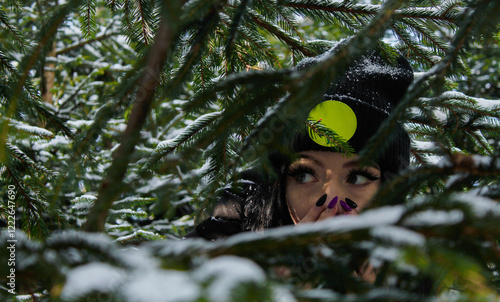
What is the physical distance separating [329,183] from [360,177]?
16 centimetres

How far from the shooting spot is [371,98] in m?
1.83

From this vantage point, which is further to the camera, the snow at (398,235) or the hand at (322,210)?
the hand at (322,210)

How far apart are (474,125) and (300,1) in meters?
1.36

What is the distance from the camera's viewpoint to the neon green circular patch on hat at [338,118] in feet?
5.64

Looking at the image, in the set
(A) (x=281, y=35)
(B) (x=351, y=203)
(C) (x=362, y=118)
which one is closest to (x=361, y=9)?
(A) (x=281, y=35)

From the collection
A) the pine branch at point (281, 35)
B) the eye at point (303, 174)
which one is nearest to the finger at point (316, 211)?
the eye at point (303, 174)

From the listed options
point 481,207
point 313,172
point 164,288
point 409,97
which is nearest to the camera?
point 164,288

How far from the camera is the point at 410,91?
0.97m

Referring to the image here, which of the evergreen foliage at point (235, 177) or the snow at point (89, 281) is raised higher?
the evergreen foliage at point (235, 177)

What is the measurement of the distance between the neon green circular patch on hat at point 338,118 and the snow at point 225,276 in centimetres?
125

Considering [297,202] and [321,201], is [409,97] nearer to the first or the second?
[321,201]

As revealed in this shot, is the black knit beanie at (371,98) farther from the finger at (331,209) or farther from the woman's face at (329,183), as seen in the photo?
the finger at (331,209)

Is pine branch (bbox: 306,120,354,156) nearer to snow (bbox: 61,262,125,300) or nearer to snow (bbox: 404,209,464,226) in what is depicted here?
snow (bbox: 404,209,464,226)

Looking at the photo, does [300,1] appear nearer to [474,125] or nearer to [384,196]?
[384,196]
